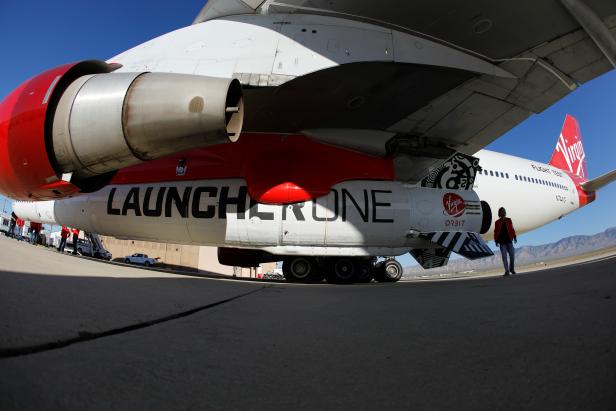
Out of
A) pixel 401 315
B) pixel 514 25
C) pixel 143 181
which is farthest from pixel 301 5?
pixel 143 181

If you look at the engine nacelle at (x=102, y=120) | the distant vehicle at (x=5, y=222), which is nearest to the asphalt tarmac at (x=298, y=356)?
the engine nacelle at (x=102, y=120)

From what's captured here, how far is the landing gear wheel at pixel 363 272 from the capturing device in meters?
6.90

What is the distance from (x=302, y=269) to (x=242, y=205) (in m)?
2.07

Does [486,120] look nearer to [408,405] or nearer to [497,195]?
[497,195]

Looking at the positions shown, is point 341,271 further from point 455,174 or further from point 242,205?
point 455,174

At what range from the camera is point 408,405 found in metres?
0.87

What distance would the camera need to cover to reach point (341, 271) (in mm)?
6852

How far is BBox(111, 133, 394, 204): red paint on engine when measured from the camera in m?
5.95

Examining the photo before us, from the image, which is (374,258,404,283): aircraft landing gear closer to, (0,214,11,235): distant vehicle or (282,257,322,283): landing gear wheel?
(282,257,322,283): landing gear wheel

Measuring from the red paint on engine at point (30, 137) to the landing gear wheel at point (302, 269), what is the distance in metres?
4.24

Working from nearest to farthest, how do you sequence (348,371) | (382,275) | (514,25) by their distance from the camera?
(348,371) < (514,25) < (382,275)

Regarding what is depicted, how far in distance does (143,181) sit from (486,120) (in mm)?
6657

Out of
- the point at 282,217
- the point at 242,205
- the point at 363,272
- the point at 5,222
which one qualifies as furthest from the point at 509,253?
the point at 5,222

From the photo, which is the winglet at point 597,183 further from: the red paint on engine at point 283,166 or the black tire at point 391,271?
the red paint on engine at point 283,166
